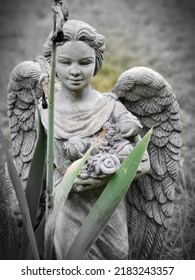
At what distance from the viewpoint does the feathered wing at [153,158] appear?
10.2 ft

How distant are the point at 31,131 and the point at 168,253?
1.12 meters

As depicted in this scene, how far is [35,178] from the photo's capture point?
2.88 metres

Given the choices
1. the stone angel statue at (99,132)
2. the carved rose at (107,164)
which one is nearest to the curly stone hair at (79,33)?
the stone angel statue at (99,132)

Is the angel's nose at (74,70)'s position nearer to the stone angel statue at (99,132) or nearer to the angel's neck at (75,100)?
the stone angel statue at (99,132)

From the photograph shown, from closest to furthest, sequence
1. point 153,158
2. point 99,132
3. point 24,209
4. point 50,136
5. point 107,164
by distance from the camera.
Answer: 1. point 50,136
2. point 24,209
3. point 107,164
4. point 99,132
5. point 153,158

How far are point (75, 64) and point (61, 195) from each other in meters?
0.52

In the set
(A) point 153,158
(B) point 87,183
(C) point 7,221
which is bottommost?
(C) point 7,221

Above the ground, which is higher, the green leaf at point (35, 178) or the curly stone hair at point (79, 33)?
the curly stone hair at point (79, 33)

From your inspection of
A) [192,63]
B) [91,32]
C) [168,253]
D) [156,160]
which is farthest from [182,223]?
[192,63]

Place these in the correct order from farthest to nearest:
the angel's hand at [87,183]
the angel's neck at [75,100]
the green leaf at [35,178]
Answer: the angel's neck at [75,100], the angel's hand at [87,183], the green leaf at [35,178]

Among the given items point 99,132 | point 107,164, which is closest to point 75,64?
point 99,132

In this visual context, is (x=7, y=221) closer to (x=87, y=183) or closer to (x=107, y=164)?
(x=87, y=183)

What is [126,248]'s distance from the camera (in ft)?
10.4

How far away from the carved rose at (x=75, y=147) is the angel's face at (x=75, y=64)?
0.65ft
